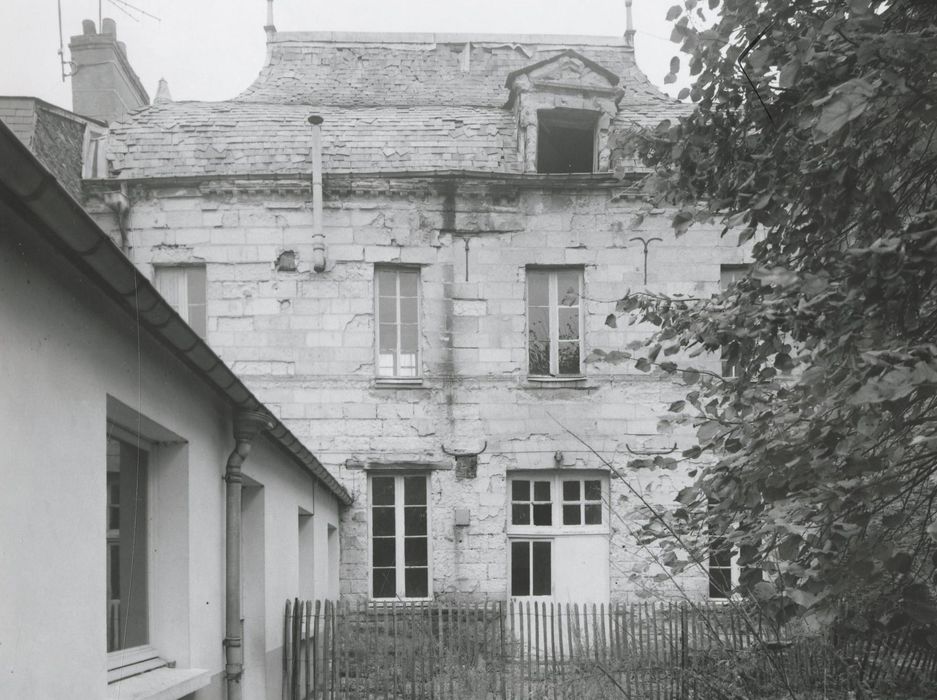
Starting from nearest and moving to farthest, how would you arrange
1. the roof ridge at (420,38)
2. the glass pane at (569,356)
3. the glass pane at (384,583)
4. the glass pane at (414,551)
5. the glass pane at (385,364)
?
1. the glass pane at (384,583)
2. the glass pane at (414,551)
3. the glass pane at (385,364)
4. the glass pane at (569,356)
5. the roof ridge at (420,38)

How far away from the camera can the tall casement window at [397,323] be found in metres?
15.7

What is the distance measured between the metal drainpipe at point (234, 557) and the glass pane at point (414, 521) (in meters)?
8.57

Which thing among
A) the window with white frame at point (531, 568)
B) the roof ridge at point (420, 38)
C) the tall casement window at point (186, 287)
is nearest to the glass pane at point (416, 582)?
the window with white frame at point (531, 568)

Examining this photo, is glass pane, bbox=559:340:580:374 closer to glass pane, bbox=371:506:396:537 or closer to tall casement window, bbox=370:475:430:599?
tall casement window, bbox=370:475:430:599

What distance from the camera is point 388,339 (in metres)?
15.7

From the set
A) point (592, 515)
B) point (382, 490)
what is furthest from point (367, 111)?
Answer: point (592, 515)

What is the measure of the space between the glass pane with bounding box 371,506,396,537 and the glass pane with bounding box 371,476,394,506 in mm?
107

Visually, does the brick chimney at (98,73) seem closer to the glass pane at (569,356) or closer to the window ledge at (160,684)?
the glass pane at (569,356)

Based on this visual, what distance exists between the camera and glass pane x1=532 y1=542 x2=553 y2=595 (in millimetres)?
15391

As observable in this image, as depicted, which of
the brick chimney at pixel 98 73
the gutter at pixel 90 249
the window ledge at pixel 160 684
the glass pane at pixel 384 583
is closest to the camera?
the gutter at pixel 90 249

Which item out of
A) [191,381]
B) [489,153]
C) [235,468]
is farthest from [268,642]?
[489,153]

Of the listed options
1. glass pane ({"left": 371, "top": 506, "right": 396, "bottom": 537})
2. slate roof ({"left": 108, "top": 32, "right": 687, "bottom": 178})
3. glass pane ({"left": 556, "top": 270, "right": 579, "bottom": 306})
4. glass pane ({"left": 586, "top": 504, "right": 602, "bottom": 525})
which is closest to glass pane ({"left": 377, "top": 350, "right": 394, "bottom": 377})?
glass pane ({"left": 371, "top": 506, "right": 396, "bottom": 537})

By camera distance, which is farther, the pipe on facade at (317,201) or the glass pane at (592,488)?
the glass pane at (592,488)

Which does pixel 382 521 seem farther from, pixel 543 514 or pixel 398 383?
Answer: pixel 543 514
